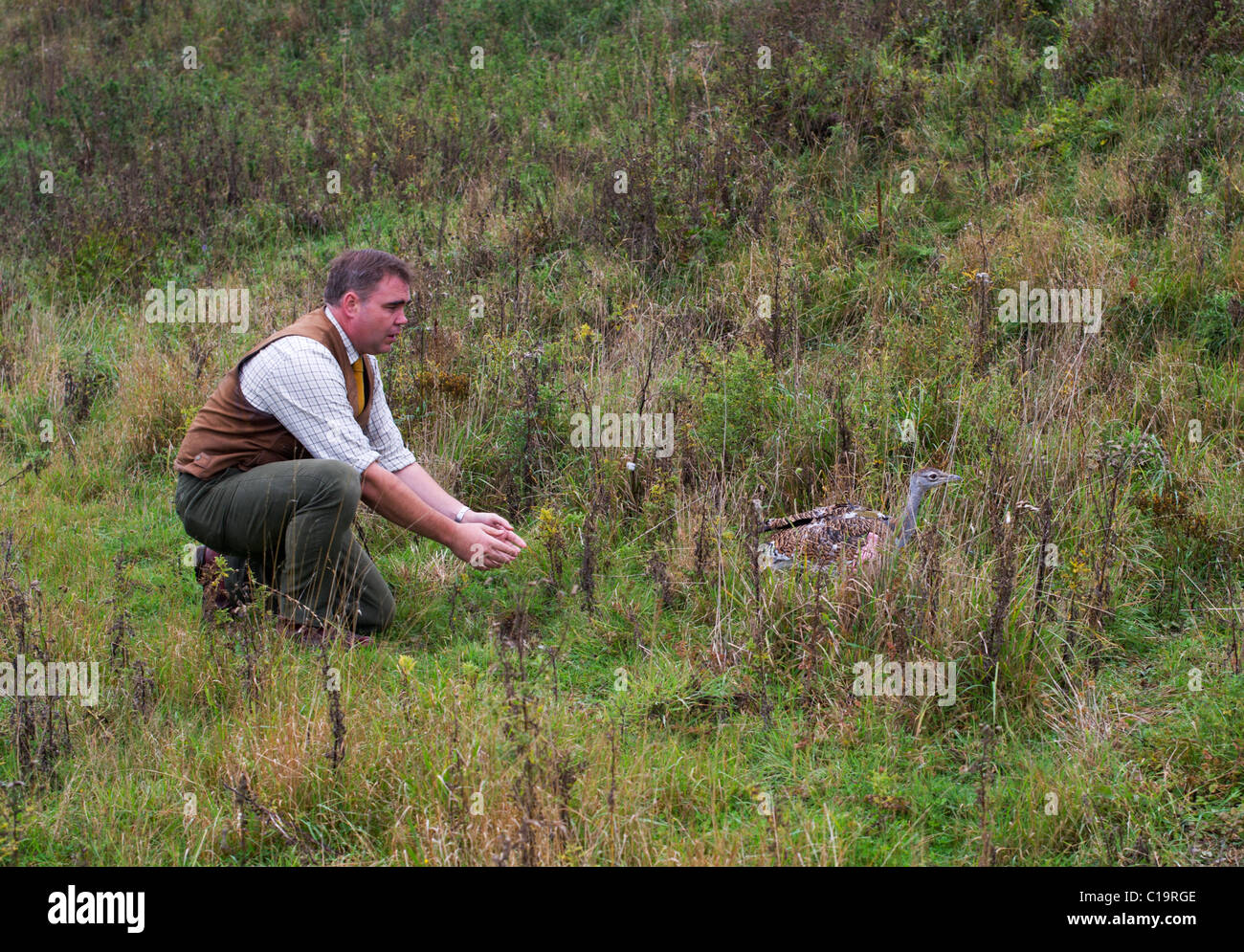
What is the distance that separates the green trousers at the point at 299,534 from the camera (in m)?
4.32

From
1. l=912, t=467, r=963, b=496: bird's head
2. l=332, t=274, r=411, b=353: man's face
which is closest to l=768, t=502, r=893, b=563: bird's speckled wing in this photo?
l=912, t=467, r=963, b=496: bird's head

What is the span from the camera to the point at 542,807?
2.99 m

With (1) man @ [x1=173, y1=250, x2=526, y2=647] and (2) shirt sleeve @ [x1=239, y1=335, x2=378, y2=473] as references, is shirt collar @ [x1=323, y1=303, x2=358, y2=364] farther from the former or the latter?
(2) shirt sleeve @ [x1=239, y1=335, x2=378, y2=473]

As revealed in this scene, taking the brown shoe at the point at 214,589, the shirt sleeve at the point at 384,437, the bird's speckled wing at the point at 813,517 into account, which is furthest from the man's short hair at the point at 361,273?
the bird's speckled wing at the point at 813,517

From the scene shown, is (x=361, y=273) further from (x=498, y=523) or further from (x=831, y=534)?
(x=831, y=534)

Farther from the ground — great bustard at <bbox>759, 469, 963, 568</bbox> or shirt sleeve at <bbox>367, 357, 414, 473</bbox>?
shirt sleeve at <bbox>367, 357, 414, 473</bbox>

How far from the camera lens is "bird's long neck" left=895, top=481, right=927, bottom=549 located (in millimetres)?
4270

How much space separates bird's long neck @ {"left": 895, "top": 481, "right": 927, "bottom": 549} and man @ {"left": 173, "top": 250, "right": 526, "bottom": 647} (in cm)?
151

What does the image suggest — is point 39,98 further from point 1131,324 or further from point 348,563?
point 1131,324

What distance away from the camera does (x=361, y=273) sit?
4.48m

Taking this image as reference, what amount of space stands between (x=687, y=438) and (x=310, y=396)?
5.98ft

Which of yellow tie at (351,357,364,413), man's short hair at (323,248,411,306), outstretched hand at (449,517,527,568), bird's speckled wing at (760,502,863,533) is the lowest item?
outstretched hand at (449,517,527,568)

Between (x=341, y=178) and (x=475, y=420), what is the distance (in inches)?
174

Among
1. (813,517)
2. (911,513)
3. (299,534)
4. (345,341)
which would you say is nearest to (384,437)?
(345,341)
